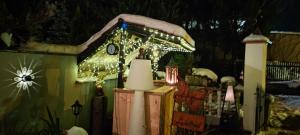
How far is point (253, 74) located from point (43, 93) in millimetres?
7165

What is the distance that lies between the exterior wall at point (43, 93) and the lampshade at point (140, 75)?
193 centimetres

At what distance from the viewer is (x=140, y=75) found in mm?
6996

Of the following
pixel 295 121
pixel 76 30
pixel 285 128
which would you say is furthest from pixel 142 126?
pixel 295 121

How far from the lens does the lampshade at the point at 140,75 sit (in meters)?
7.00

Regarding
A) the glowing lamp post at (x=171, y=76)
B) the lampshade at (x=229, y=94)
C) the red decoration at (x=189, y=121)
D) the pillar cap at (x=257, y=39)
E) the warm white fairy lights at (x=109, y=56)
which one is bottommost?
the red decoration at (x=189, y=121)

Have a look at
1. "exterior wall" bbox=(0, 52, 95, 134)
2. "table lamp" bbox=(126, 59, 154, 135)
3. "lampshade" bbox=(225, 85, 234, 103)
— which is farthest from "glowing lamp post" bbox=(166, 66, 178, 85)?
"table lamp" bbox=(126, 59, 154, 135)

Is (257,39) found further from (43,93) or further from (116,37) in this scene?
(43,93)

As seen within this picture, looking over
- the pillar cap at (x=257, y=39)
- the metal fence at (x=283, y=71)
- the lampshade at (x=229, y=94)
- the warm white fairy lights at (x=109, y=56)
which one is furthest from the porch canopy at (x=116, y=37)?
the metal fence at (x=283, y=71)

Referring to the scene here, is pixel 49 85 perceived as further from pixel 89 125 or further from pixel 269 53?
pixel 269 53

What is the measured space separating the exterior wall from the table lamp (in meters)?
1.92

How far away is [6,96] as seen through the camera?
19.9ft

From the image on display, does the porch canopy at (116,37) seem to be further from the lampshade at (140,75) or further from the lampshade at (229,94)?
the lampshade at (229,94)

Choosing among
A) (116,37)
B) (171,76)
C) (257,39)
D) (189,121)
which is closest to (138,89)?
(189,121)

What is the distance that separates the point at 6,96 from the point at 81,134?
191 cm
